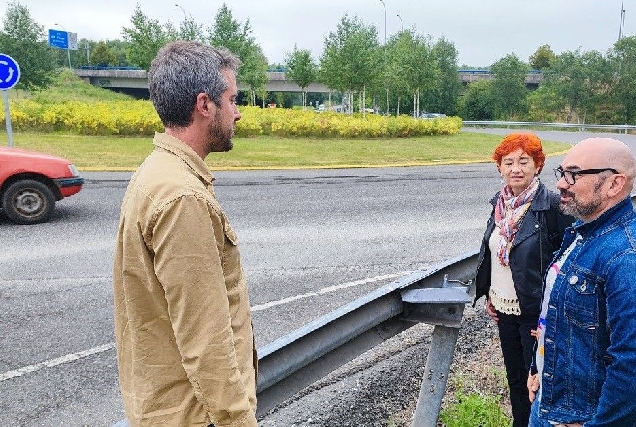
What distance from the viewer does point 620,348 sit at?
207 centimetres

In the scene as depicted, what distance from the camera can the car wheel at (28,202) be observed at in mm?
8781

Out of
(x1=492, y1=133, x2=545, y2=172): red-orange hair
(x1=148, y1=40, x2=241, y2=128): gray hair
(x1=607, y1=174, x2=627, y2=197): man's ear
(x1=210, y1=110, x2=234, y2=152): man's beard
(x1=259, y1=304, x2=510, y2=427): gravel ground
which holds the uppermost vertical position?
(x1=148, y1=40, x2=241, y2=128): gray hair

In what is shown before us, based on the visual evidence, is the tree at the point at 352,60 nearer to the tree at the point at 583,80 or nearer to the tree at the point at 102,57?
the tree at the point at 583,80

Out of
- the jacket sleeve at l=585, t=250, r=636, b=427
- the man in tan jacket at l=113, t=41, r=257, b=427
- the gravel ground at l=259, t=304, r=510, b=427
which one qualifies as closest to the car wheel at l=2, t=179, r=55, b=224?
the gravel ground at l=259, t=304, r=510, b=427

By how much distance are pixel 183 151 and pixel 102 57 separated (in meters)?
104

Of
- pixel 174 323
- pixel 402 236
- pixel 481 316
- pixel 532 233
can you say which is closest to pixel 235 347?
pixel 174 323

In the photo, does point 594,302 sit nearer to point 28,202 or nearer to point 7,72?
point 28,202

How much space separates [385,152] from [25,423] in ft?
54.8

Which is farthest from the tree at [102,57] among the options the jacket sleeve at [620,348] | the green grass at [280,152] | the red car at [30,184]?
the jacket sleeve at [620,348]

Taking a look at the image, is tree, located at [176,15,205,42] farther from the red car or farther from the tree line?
the red car

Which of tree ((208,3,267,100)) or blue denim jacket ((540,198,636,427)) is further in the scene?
tree ((208,3,267,100))

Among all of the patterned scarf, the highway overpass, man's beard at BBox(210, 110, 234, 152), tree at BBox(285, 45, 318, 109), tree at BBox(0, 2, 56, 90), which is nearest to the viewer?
man's beard at BBox(210, 110, 234, 152)

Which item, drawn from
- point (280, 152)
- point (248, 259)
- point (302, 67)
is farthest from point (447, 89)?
point (248, 259)

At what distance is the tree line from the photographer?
34.9 m
